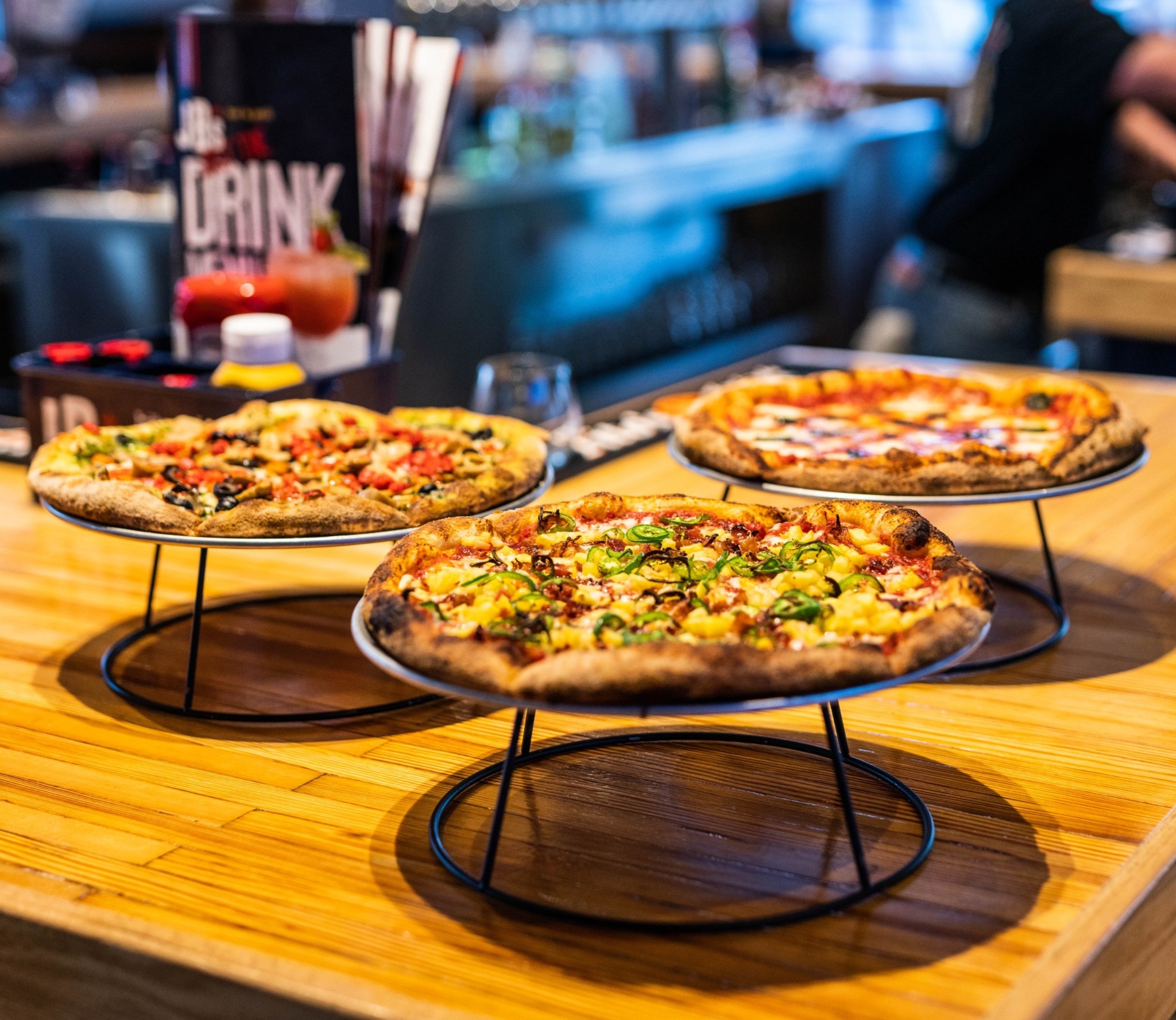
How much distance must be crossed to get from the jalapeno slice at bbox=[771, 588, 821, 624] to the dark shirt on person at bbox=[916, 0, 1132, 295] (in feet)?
9.81

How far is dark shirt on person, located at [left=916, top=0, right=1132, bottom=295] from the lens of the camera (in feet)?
12.8

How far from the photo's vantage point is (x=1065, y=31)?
3906mm

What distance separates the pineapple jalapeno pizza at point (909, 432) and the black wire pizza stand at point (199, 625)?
0.33m

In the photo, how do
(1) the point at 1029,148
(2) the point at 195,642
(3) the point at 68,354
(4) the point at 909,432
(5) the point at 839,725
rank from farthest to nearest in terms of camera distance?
(1) the point at 1029,148 → (3) the point at 68,354 → (4) the point at 909,432 → (2) the point at 195,642 → (5) the point at 839,725

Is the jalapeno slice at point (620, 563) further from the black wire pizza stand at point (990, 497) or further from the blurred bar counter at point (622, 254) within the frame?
the blurred bar counter at point (622, 254)

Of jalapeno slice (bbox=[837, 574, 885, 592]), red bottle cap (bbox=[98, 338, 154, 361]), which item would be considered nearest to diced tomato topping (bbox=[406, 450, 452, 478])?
jalapeno slice (bbox=[837, 574, 885, 592])

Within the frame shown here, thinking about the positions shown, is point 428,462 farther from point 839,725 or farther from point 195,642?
point 839,725

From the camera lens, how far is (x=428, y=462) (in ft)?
6.48

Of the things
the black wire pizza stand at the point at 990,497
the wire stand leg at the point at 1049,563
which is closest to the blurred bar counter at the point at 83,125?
the black wire pizza stand at the point at 990,497

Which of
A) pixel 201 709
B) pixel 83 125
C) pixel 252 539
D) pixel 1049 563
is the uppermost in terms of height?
pixel 83 125

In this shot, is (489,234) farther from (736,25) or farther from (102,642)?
(736,25)

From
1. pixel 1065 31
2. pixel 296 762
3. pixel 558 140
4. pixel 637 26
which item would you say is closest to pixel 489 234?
pixel 558 140

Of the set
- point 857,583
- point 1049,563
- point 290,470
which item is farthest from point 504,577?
point 1049,563

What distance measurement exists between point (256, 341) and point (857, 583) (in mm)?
1279
